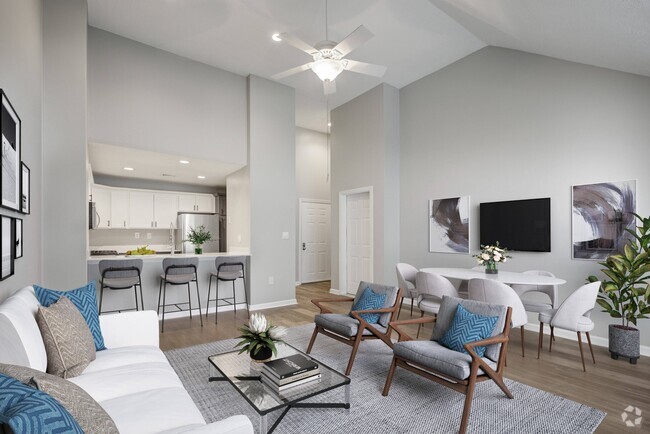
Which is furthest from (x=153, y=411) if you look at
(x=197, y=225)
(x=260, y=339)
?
(x=197, y=225)

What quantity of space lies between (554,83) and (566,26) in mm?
1100

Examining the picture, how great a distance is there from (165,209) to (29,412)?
6986mm

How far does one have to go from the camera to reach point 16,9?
227 centimetres

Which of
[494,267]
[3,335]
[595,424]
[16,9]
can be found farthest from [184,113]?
[595,424]

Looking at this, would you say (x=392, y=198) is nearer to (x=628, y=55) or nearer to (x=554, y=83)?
(x=554, y=83)

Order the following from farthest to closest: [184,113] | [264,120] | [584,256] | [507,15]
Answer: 1. [264,120]
2. [184,113]
3. [584,256]
4. [507,15]

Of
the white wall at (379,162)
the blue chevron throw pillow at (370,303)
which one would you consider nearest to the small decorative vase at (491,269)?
the blue chevron throw pillow at (370,303)

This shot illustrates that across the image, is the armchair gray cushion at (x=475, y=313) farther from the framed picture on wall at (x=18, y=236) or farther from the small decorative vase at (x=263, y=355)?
the framed picture on wall at (x=18, y=236)

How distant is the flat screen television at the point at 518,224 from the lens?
4152 millimetres

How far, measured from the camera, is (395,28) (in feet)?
14.1

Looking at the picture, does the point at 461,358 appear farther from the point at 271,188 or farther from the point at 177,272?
the point at 271,188

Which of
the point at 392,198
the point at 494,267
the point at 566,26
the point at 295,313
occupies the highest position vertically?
the point at 566,26

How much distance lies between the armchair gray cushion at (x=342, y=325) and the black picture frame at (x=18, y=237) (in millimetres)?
2385

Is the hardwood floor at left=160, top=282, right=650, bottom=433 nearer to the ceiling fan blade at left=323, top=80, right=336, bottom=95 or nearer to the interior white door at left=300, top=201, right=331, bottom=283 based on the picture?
the ceiling fan blade at left=323, top=80, right=336, bottom=95
